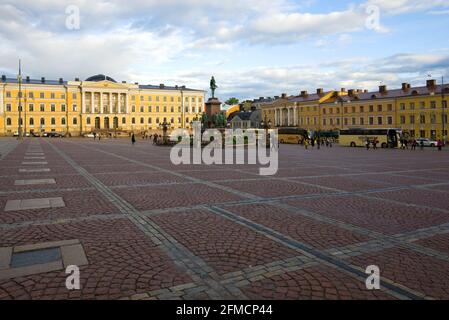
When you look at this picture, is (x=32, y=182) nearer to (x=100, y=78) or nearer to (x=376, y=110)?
(x=376, y=110)

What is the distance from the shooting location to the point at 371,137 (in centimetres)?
5347

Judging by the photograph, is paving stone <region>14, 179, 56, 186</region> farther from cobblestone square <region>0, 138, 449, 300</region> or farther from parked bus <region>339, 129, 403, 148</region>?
parked bus <region>339, 129, 403, 148</region>

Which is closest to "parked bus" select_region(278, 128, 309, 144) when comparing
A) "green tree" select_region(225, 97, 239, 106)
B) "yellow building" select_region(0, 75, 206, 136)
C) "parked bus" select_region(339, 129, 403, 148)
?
"parked bus" select_region(339, 129, 403, 148)

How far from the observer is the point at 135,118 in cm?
11662

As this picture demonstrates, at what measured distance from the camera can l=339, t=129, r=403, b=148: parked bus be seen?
51.2 m

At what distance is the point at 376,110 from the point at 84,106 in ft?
264

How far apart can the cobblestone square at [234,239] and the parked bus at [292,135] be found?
171 feet

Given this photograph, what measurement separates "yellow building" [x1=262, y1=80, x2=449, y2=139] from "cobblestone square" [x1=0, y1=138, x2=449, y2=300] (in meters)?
58.6

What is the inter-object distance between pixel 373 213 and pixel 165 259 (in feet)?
19.0

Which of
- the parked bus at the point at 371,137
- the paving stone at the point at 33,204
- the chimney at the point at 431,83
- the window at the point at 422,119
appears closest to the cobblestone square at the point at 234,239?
the paving stone at the point at 33,204

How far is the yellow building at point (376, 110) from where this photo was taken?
217ft

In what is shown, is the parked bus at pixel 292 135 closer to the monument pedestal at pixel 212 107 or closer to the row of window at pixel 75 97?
the monument pedestal at pixel 212 107
